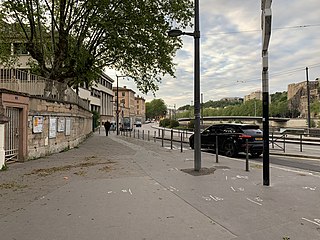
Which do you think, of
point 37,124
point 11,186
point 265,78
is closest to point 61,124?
point 37,124

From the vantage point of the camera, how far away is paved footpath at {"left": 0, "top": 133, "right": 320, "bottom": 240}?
4301 millimetres

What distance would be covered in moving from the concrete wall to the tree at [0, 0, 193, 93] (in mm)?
3365

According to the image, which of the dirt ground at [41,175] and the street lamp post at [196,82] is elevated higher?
the street lamp post at [196,82]

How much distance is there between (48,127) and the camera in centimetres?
1380

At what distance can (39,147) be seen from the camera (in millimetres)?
12820

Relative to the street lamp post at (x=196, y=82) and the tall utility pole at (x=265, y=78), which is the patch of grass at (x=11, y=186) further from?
the tall utility pole at (x=265, y=78)

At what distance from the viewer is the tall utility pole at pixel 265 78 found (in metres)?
6.90

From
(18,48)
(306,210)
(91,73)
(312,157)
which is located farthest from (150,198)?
(18,48)

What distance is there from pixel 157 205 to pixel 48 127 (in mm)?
9569


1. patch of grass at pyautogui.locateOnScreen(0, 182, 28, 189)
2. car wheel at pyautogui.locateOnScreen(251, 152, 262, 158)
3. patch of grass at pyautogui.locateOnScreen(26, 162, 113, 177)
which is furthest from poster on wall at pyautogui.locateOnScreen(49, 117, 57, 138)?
car wheel at pyautogui.locateOnScreen(251, 152, 262, 158)

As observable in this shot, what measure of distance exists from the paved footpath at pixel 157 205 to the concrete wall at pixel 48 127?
9.82 feet

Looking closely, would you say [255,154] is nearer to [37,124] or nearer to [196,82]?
[196,82]

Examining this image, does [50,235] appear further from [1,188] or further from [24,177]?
[24,177]

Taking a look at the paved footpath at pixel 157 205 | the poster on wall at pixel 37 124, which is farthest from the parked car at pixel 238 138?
the poster on wall at pixel 37 124
